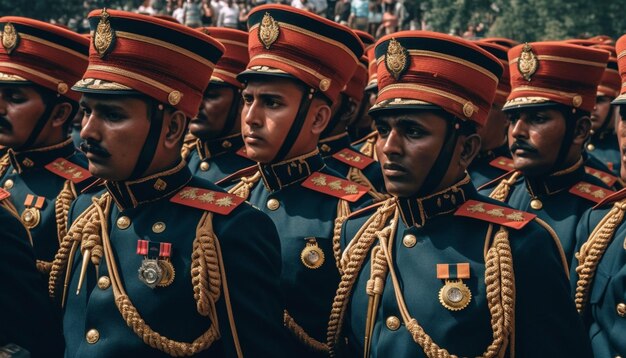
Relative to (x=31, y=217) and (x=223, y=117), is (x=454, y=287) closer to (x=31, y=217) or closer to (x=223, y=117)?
(x=31, y=217)

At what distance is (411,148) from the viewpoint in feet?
16.0

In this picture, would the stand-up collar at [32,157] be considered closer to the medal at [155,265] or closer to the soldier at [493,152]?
the medal at [155,265]

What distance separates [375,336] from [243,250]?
790 mm

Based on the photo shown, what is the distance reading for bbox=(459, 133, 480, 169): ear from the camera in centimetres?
504

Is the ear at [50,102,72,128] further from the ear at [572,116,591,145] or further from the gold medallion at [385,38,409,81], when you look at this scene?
the ear at [572,116,591,145]

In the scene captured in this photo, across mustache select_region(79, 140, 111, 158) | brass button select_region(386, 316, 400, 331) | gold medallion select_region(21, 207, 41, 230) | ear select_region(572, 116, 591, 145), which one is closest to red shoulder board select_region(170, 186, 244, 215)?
mustache select_region(79, 140, 111, 158)

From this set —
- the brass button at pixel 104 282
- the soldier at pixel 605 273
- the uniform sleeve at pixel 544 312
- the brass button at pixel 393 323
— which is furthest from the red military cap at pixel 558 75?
the brass button at pixel 104 282

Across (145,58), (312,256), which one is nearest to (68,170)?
(312,256)

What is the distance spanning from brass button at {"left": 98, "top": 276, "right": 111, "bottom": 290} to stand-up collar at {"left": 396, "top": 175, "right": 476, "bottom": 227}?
1.52 meters

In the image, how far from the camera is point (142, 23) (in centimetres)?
500

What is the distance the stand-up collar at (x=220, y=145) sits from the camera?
7.88m

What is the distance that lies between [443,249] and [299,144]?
1674mm

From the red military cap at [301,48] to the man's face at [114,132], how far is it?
4.29 feet

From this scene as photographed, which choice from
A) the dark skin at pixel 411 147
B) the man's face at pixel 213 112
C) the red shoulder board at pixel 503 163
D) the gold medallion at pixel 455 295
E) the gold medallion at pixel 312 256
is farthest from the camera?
the red shoulder board at pixel 503 163
